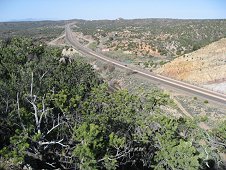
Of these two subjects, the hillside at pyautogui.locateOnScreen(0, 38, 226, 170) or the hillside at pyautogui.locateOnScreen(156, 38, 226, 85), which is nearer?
the hillside at pyautogui.locateOnScreen(0, 38, 226, 170)

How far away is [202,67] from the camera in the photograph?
72062 millimetres

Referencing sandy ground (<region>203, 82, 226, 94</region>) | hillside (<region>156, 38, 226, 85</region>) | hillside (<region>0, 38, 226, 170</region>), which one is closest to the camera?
hillside (<region>0, 38, 226, 170</region>)

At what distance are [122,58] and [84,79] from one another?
213 feet

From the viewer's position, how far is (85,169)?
1883 cm

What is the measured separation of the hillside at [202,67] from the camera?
218 feet

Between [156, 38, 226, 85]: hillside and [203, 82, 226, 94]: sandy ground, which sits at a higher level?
[156, 38, 226, 85]: hillside

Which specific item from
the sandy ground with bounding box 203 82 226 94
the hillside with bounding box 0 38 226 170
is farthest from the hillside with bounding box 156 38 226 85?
the hillside with bounding box 0 38 226 170

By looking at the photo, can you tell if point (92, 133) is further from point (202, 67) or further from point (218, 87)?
point (202, 67)

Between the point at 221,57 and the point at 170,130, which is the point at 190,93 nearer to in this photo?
the point at 221,57

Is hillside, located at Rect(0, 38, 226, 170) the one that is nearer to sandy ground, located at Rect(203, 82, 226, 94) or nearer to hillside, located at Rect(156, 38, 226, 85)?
sandy ground, located at Rect(203, 82, 226, 94)

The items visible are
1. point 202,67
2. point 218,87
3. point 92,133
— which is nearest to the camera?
point 92,133

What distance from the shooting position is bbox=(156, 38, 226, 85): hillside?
66469 millimetres

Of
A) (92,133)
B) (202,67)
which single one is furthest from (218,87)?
(92,133)

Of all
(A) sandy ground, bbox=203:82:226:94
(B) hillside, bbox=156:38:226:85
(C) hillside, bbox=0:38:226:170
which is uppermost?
(C) hillside, bbox=0:38:226:170
